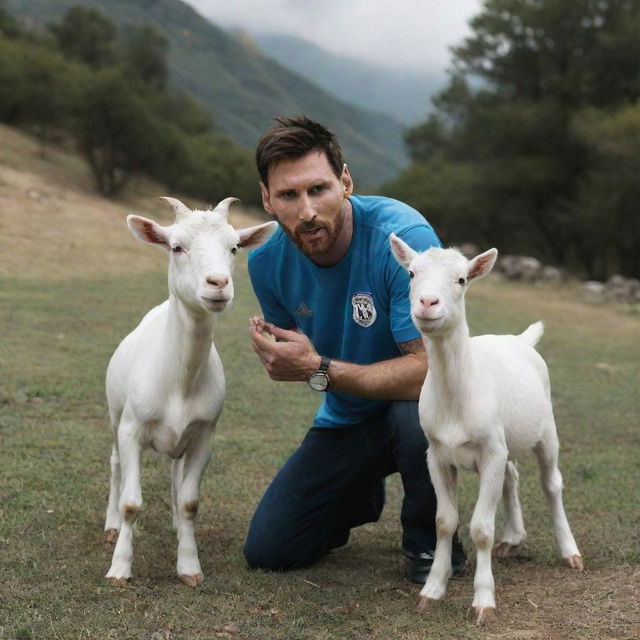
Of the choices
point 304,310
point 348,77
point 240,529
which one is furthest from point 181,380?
point 348,77

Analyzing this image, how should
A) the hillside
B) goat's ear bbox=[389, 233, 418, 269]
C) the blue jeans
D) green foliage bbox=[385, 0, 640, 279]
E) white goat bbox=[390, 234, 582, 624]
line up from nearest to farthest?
white goat bbox=[390, 234, 582, 624], goat's ear bbox=[389, 233, 418, 269], the blue jeans, the hillside, green foliage bbox=[385, 0, 640, 279]

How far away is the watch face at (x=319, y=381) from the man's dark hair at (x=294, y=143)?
3.01 feet

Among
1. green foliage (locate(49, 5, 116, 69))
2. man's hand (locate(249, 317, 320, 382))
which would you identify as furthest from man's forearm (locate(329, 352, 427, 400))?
green foliage (locate(49, 5, 116, 69))

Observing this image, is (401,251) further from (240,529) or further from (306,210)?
A: (240,529)

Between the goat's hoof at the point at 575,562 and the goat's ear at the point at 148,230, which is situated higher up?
the goat's ear at the point at 148,230

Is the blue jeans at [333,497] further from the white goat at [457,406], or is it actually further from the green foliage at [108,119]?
the green foliage at [108,119]

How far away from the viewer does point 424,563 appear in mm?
4453

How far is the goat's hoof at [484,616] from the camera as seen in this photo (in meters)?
3.80

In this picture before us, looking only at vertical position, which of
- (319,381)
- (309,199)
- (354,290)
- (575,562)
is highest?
(309,199)

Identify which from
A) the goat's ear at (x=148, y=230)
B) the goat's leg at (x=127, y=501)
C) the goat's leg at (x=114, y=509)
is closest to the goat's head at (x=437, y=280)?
the goat's ear at (x=148, y=230)

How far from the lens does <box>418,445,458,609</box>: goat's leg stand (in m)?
4.07

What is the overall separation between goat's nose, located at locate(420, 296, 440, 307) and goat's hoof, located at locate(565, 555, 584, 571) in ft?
5.81

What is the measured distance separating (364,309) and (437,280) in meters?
0.71

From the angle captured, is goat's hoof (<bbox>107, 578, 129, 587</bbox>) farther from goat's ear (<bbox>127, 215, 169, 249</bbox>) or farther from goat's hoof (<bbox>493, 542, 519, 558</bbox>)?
goat's hoof (<bbox>493, 542, 519, 558</bbox>)
